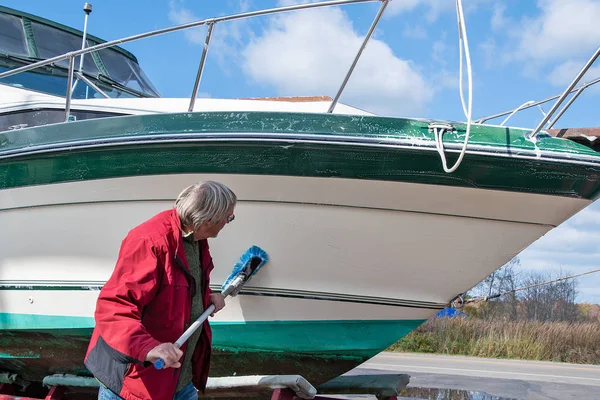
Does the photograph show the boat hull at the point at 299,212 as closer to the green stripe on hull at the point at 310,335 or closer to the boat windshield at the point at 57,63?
the green stripe on hull at the point at 310,335

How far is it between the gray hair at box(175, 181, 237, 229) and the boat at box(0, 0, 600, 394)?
835 mm

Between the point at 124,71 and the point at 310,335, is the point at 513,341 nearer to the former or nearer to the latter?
the point at 124,71

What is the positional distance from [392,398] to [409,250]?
1.17 metres

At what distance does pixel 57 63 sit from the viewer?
5.08 metres

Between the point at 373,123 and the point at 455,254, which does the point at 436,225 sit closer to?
the point at 455,254

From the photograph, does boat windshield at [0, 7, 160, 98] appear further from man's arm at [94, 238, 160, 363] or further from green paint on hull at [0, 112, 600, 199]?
man's arm at [94, 238, 160, 363]

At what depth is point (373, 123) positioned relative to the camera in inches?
117

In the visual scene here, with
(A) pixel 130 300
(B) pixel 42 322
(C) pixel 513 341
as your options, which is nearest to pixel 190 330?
(A) pixel 130 300

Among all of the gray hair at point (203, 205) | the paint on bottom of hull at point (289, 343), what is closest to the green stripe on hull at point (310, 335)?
the paint on bottom of hull at point (289, 343)

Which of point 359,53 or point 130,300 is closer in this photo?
point 130,300

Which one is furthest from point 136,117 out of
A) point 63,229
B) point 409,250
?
point 409,250

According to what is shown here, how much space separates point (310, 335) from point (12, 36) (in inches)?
149

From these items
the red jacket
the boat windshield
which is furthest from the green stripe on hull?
the boat windshield

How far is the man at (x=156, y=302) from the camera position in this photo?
1.97 metres
